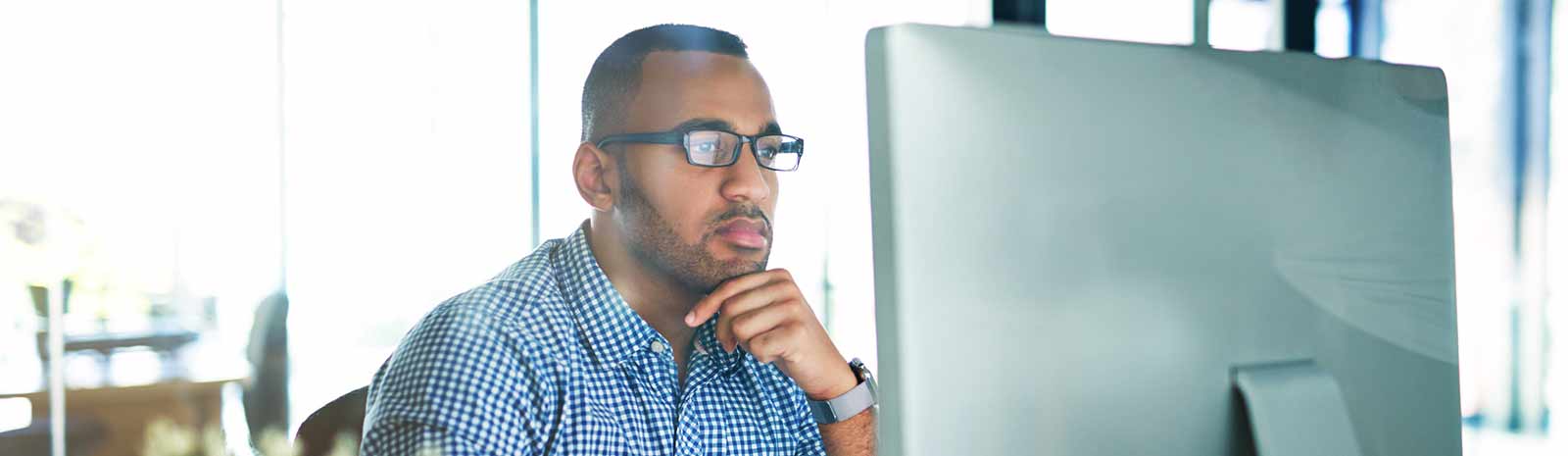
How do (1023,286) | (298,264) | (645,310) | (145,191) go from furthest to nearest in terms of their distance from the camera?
(298,264) < (145,191) < (645,310) < (1023,286)

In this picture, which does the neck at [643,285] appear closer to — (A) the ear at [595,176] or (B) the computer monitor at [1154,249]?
(A) the ear at [595,176]

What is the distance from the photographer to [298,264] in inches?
96.1

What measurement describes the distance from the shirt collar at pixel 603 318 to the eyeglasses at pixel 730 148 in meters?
0.26

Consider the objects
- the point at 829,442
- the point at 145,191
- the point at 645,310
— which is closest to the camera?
the point at 829,442

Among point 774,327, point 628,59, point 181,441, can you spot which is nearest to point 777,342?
point 774,327

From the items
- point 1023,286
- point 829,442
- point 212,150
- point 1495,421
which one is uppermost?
point 212,150

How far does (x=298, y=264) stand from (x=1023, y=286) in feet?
7.91

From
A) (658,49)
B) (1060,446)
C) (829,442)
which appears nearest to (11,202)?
(658,49)

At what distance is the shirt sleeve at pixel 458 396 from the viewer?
3.15 feet

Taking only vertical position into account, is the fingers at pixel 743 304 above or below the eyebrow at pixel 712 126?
below

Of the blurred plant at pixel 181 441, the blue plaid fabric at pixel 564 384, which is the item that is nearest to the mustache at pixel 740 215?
the blue plaid fabric at pixel 564 384

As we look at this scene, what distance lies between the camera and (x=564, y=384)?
104 centimetres

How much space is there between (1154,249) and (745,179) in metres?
1.01

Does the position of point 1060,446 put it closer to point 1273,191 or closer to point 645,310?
point 1273,191
